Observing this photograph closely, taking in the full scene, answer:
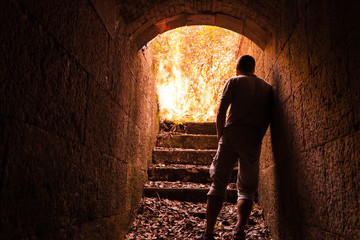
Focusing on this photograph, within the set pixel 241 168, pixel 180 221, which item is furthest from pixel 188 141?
pixel 241 168

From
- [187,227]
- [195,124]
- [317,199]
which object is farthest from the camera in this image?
[195,124]

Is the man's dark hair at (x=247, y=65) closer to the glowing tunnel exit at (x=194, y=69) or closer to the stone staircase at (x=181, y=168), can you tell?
the stone staircase at (x=181, y=168)

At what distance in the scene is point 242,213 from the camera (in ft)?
8.10

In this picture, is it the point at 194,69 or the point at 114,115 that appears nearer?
the point at 114,115

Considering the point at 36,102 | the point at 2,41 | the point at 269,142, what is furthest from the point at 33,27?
the point at 269,142

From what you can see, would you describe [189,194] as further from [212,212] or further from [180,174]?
[212,212]

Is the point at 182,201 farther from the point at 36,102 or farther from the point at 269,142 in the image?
the point at 36,102

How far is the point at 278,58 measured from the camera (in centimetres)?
262

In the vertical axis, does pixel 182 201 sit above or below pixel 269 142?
below

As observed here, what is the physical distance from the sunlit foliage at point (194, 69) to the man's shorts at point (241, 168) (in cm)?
617

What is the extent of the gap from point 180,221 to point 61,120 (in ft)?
7.75

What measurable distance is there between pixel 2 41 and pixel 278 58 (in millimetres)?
2301

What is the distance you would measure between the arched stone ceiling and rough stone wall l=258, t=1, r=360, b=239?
0.31 meters

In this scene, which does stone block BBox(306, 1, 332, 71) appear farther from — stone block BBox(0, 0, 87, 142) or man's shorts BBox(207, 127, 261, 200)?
stone block BBox(0, 0, 87, 142)
